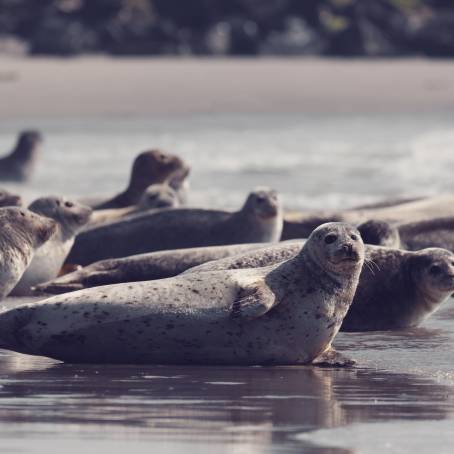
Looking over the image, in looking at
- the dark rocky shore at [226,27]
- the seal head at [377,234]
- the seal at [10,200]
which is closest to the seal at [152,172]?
the seal at [10,200]

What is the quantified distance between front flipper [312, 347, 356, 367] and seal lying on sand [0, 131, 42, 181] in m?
10.4

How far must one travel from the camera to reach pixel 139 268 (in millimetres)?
8711

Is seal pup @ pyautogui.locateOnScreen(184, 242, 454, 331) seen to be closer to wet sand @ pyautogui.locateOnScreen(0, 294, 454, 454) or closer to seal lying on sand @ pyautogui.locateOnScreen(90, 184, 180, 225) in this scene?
wet sand @ pyautogui.locateOnScreen(0, 294, 454, 454)

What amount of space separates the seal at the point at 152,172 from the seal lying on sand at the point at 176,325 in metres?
5.05

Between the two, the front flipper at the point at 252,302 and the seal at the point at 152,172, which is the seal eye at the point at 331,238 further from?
the seal at the point at 152,172

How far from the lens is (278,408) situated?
568 cm

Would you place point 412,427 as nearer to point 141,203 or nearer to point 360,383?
point 360,383

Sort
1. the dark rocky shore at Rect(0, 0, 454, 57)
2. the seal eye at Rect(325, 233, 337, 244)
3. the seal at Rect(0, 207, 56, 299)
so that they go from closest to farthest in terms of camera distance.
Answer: the seal eye at Rect(325, 233, 337, 244) → the seal at Rect(0, 207, 56, 299) → the dark rocky shore at Rect(0, 0, 454, 57)

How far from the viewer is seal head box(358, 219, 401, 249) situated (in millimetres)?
8844

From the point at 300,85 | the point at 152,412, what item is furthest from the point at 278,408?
the point at 300,85

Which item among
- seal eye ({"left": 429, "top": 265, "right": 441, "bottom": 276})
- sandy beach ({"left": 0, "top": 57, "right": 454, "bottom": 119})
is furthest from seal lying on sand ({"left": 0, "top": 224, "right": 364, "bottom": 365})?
sandy beach ({"left": 0, "top": 57, "right": 454, "bottom": 119})

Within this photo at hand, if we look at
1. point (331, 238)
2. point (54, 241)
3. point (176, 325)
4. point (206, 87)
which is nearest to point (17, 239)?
point (54, 241)

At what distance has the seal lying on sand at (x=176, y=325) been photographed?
6617mm

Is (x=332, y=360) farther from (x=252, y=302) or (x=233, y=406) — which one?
(x=233, y=406)
